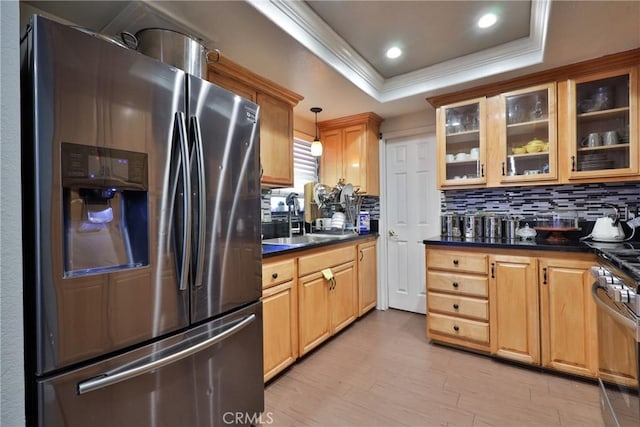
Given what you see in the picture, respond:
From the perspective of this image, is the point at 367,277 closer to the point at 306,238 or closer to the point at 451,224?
the point at 306,238

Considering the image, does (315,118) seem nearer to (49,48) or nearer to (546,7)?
(546,7)

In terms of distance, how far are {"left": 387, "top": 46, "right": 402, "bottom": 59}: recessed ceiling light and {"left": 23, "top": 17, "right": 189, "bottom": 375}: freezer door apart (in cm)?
171

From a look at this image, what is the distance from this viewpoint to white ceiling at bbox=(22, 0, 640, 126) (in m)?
1.58

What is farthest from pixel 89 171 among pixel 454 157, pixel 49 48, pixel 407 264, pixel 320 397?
pixel 407 264

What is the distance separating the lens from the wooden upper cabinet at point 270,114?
2105mm

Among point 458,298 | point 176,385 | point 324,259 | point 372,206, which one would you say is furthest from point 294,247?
point 372,206

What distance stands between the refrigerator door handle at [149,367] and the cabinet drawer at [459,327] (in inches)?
70.3

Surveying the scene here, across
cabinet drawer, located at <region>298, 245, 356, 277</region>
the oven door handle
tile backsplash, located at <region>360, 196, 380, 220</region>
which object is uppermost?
tile backsplash, located at <region>360, 196, 380, 220</region>

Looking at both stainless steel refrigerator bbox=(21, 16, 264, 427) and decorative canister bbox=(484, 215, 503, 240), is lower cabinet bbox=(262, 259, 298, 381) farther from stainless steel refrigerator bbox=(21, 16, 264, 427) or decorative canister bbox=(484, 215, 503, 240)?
decorative canister bbox=(484, 215, 503, 240)

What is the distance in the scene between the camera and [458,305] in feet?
7.93

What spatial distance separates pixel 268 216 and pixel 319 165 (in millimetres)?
1069

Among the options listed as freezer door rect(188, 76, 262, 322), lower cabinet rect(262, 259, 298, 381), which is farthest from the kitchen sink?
freezer door rect(188, 76, 262, 322)

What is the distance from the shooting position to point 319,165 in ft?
11.9

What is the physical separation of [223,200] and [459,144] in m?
2.33
